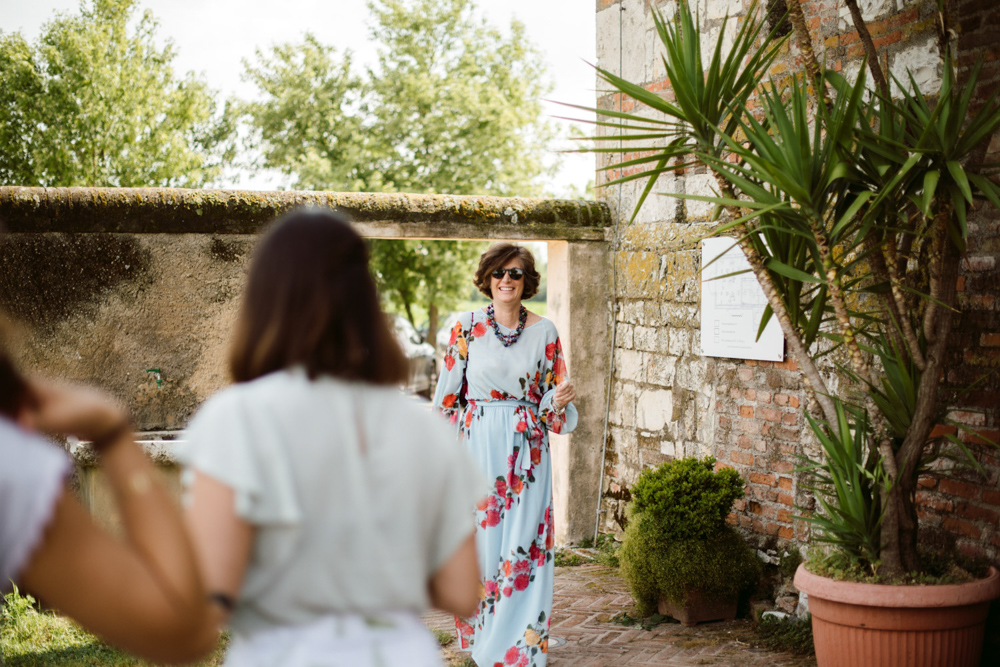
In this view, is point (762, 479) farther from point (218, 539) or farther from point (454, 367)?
point (218, 539)

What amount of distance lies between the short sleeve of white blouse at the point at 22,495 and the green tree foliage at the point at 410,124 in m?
21.8

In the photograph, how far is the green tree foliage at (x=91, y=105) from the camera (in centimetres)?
2123

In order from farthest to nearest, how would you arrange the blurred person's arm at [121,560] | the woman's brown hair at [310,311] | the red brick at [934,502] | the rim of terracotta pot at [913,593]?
the red brick at [934,502] → the rim of terracotta pot at [913,593] → the woman's brown hair at [310,311] → the blurred person's arm at [121,560]

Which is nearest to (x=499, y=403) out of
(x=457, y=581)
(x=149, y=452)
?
(x=149, y=452)

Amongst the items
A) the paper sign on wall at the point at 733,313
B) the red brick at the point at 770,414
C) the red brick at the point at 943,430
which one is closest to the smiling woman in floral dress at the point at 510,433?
the paper sign on wall at the point at 733,313

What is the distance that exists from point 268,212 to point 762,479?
10.9 ft

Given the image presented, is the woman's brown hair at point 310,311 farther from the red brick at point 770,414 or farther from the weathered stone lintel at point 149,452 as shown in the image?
the red brick at point 770,414

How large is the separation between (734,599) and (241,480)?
4237 millimetres

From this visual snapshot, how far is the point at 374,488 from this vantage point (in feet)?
4.33

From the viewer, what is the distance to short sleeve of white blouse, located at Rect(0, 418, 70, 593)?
1.08 metres

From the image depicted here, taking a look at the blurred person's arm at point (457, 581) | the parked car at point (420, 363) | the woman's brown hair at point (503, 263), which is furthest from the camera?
the parked car at point (420, 363)

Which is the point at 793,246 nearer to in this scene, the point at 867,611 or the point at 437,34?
the point at 867,611

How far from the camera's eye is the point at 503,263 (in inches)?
177

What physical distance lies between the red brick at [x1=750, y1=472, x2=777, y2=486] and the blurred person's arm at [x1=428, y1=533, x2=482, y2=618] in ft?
12.6
